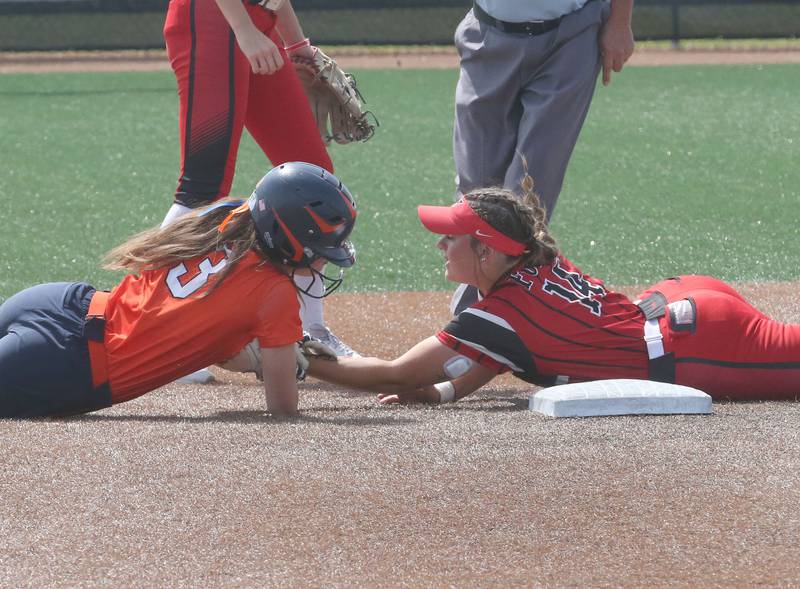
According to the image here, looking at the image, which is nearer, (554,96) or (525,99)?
(554,96)

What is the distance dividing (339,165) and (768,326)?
6566 mm

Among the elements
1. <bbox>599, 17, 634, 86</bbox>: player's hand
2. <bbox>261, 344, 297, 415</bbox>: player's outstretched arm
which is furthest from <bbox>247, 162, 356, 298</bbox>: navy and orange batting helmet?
<bbox>599, 17, 634, 86</bbox>: player's hand

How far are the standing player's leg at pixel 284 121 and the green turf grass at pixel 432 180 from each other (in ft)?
6.81

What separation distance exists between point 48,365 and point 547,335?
1.57 m

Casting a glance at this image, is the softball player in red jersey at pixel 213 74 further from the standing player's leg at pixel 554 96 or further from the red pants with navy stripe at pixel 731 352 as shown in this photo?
the red pants with navy stripe at pixel 731 352

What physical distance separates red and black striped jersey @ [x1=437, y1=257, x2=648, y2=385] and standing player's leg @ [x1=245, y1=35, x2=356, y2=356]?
2.89 ft

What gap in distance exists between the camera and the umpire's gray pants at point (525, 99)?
16.0ft

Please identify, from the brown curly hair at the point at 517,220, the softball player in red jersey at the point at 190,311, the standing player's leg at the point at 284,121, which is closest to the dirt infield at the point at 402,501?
the softball player in red jersey at the point at 190,311

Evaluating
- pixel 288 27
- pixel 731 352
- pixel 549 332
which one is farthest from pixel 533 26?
pixel 731 352

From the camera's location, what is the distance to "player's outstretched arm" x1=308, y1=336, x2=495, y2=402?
13.7ft

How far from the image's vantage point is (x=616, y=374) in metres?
4.20

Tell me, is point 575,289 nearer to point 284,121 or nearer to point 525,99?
point 525,99

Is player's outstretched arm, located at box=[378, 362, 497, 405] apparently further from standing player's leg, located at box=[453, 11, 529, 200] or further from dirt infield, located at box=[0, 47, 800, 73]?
dirt infield, located at box=[0, 47, 800, 73]

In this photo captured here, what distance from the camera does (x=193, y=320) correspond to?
3789 millimetres
